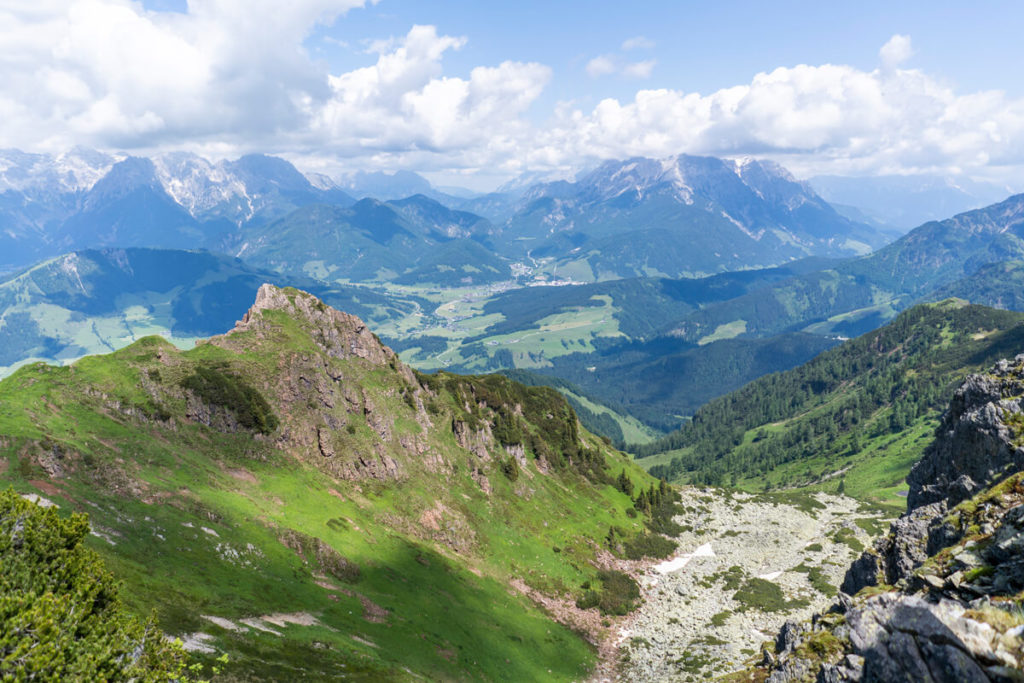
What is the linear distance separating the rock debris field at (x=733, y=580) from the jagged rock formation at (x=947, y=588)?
31.4m

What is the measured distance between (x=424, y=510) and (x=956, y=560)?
82215mm

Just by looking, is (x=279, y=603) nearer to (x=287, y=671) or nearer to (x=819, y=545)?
(x=287, y=671)

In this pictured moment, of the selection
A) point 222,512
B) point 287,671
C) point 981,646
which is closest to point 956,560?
point 981,646

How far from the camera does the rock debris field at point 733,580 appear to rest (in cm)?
8375

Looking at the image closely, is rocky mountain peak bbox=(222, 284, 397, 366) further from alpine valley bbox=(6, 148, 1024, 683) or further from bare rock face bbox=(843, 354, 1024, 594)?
bare rock face bbox=(843, 354, 1024, 594)

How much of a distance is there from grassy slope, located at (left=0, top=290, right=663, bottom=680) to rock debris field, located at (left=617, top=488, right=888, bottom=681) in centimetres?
1403

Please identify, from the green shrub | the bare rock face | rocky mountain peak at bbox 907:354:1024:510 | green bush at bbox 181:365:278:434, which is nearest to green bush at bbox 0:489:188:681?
the bare rock face

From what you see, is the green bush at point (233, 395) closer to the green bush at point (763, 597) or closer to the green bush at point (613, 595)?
the green bush at point (613, 595)

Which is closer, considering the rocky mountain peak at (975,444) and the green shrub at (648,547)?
the rocky mountain peak at (975,444)

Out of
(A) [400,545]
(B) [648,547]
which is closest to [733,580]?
(B) [648,547]

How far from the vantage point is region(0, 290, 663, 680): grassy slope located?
51188mm

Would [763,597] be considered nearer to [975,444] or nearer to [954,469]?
[954,469]

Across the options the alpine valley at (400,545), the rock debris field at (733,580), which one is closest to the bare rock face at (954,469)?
the alpine valley at (400,545)

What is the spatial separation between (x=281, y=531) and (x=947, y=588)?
70206 mm
